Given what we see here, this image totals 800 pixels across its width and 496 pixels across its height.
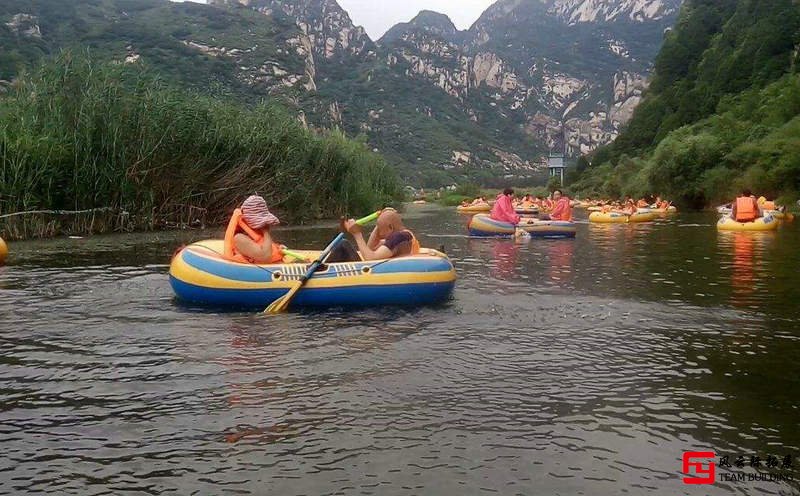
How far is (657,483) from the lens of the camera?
123 inches

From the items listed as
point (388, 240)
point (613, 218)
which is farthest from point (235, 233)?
point (613, 218)

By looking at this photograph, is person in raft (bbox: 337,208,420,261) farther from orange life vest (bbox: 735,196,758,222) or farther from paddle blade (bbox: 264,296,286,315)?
orange life vest (bbox: 735,196,758,222)

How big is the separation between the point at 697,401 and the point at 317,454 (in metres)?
2.43

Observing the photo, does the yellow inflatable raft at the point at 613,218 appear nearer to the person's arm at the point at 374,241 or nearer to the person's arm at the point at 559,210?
the person's arm at the point at 559,210

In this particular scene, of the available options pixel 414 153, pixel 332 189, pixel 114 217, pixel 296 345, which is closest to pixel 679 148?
pixel 332 189

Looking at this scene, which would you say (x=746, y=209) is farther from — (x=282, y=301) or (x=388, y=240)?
(x=282, y=301)

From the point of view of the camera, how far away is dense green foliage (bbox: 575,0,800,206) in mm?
34094

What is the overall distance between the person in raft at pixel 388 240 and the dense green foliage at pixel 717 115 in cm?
2795

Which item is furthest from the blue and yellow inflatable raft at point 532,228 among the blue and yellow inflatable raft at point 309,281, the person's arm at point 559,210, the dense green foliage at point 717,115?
the dense green foliage at point 717,115

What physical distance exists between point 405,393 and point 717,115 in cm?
4880

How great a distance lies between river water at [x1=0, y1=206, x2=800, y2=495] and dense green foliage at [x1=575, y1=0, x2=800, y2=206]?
93.6ft

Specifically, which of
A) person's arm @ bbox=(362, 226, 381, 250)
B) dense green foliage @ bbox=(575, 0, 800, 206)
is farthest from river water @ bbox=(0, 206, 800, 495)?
dense green foliage @ bbox=(575, 0, 800, 206)

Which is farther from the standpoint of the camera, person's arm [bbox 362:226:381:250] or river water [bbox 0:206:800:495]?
person's arm [bbox 362:226:381:250]
